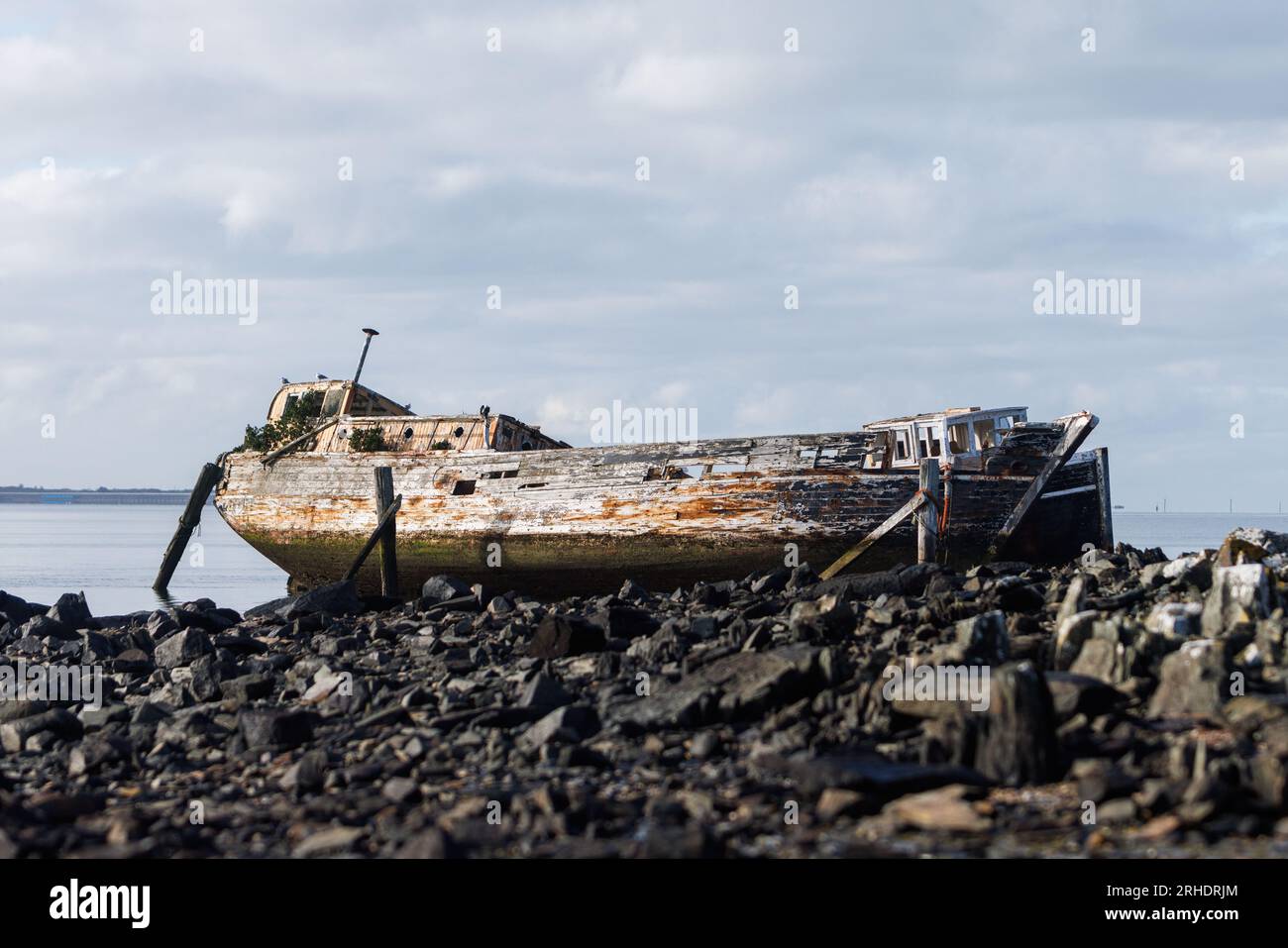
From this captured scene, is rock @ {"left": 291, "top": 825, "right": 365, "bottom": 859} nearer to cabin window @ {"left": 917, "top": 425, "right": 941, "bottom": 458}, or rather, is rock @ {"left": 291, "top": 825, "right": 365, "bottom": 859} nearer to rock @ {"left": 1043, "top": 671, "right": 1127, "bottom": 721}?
rock @ {"left": 1043, "top": 671, "right": 1127, "bottom": 721}

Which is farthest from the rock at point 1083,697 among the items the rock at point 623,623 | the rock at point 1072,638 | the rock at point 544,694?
the rock at point 623,623

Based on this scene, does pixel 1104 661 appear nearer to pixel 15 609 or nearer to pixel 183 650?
pixel 183 650

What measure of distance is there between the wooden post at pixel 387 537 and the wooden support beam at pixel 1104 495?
1291 cm

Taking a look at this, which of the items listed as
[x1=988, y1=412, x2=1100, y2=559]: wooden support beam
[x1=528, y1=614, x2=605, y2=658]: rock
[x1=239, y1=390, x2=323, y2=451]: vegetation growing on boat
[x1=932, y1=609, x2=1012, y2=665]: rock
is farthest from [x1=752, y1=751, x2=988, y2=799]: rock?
[x1=239, y1=390, x2=323, y2=451]: vegetation growing on boat

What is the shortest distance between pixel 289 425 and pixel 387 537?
6.77m

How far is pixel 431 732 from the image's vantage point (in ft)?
28.7

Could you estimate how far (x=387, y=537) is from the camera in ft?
73.8

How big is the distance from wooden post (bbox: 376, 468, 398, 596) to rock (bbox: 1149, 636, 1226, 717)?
53.6 feet

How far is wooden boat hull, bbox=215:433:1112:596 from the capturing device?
1931 cm

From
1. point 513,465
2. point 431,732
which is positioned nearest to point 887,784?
point 431,732

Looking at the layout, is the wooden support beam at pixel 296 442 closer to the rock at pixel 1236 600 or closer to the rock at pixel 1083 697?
the rock at pixel 1236 600
